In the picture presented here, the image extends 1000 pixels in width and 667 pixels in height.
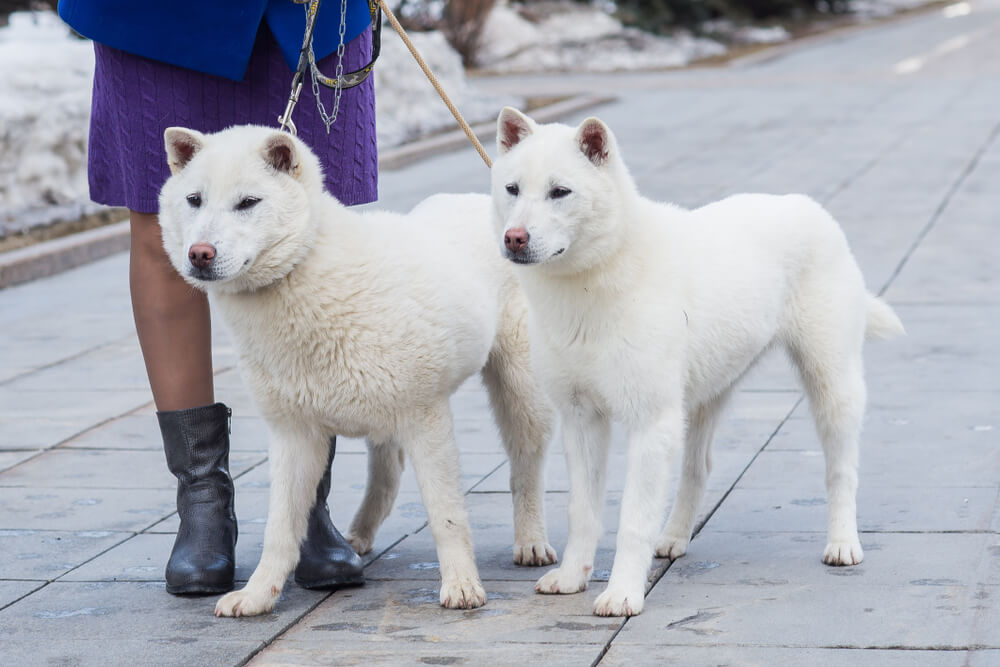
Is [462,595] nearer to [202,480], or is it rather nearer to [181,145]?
[202,480]

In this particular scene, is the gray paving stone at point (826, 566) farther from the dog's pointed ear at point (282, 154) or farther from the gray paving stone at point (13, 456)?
the gray paving stone at point (13, 456)

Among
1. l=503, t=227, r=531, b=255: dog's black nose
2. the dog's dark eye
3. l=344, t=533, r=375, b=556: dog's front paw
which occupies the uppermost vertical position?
the dog's dark eye

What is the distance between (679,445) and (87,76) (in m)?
10.1

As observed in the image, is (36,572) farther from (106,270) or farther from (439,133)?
(439,133)

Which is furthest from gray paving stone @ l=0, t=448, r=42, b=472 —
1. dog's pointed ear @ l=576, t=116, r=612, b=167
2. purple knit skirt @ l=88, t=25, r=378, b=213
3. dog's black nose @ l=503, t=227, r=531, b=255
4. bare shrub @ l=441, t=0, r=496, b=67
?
bare shrub @ l=441, t=0, r=496, b=67

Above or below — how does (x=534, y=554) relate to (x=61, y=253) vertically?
above

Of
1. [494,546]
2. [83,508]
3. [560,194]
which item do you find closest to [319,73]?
[560,194]

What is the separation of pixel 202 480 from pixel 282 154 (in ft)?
3.55

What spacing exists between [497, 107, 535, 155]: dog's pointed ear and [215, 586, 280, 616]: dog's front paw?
4.49ft

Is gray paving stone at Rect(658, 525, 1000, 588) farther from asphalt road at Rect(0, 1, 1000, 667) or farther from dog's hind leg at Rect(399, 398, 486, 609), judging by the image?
dog's hind leg at Rect(399, 398, 486, 609)

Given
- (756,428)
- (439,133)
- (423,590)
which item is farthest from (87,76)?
(423,590)

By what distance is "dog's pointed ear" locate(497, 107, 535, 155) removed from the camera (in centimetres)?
401

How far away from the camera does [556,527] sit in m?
4.79

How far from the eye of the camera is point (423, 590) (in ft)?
13.8
